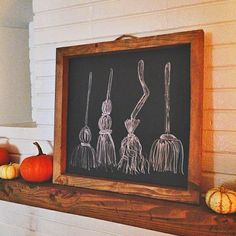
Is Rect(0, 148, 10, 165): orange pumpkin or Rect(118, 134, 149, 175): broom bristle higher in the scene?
Rect(118, 134, 149, 175): broom bristle

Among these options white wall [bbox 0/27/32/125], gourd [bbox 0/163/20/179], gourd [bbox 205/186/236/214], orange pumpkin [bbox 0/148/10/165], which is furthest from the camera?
white wall [bbox 0/27/32/125]

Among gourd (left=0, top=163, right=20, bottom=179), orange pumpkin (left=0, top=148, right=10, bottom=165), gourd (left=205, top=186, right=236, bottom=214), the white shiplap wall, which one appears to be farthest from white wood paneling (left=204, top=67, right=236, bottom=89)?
orange pumpkin (left=0, top=148, right=10, bottom=165)

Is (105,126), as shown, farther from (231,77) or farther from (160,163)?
(231,77)

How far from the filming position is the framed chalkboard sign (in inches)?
44.5

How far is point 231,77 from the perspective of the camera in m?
1.14

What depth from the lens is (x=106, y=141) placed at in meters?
1.30

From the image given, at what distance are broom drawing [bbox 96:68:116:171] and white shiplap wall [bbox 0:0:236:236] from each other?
0.24 meters

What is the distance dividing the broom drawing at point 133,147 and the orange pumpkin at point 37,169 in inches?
12.7

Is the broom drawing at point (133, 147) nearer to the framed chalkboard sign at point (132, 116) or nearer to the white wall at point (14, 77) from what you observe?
the framed chalkboard sign at point (132, 116)

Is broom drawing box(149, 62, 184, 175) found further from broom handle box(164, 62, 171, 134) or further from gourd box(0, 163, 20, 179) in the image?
gourd box(0, 163, 20, 179)

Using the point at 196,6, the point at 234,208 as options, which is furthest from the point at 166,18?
the point at 234,208

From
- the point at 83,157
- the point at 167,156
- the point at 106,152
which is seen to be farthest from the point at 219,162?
the point at 83,157

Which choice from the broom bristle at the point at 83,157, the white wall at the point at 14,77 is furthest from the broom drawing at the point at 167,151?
the white wall at the point at 14,77

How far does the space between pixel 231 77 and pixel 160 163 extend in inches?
14.8
